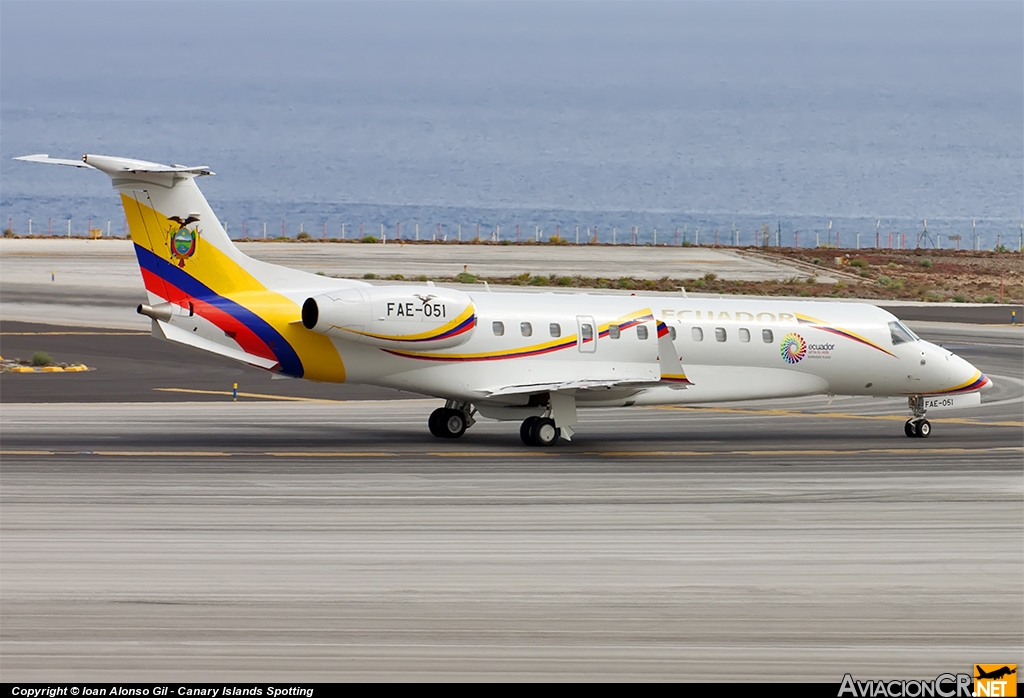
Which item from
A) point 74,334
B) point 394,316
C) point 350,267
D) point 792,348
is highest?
point 394,316

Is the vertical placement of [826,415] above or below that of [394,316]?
below

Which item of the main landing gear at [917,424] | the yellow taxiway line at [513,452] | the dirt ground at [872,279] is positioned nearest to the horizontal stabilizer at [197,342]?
the yellow taxiway line at [513,452]

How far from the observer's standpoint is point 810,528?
18469mm

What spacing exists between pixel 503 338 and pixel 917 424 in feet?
30.5

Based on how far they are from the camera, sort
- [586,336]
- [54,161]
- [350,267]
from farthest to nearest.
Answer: [350,267], [586,336], [54,161]

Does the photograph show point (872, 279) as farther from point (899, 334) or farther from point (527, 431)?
point (527, 431)

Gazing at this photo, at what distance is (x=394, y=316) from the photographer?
25.2 m

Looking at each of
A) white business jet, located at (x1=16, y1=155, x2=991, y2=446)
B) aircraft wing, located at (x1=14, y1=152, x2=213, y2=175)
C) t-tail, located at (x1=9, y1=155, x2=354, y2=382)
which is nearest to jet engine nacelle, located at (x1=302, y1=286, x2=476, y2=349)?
white business jet, located at (x1=16, y1=155, x2=991, y2=446)

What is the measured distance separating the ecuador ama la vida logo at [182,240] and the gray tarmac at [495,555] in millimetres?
3407

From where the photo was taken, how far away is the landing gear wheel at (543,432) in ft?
86.4

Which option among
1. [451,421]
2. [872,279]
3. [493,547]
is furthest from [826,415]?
[872,279]

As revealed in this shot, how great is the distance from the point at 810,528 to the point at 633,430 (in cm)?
1151

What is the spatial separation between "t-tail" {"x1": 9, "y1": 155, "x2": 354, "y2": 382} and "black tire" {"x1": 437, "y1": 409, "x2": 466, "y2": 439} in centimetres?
346

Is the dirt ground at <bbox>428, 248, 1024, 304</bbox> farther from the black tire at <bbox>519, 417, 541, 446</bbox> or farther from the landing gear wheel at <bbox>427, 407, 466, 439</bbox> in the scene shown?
the black tire at <bbox>519, 417, 541, 446</bbox>
